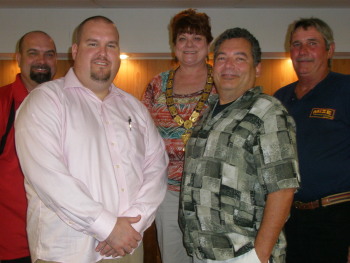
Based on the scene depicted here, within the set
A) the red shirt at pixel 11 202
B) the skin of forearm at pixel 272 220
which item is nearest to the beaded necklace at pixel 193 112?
the skin of forearm at pixel 272 220

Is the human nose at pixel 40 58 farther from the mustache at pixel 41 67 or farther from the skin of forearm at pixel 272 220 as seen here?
the skin of forearm at pixel 272 220

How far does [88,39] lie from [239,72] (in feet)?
2.40

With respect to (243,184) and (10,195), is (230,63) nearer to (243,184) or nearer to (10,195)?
(243,184)

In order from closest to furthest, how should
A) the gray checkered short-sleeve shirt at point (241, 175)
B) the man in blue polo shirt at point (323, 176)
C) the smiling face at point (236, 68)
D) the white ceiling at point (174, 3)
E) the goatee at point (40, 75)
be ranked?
the gray checkered short-sleeve shirt at point (241, 175) → the smiling face at point (236, 68) → the man in blue polo shirt at point (323, 176) → the goatee at point (40, 75) → the white ceiling at point (174, 3)

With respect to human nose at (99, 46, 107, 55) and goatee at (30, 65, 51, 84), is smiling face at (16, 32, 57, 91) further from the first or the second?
human nose at (99, 46, 107, 55)

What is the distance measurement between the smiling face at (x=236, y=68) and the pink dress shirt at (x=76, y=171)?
19.7 inches

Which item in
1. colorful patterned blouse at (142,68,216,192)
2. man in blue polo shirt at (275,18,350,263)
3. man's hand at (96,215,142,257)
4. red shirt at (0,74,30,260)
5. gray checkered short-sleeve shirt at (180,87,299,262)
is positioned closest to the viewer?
gray checkered short-sleeve shirt at (180,87,299,262)

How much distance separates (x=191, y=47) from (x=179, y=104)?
1.17ft

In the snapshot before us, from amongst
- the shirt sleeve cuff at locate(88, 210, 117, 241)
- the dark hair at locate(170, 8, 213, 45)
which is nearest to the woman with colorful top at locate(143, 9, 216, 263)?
Result: the dark hair at locate(170, 8, 213, 45)

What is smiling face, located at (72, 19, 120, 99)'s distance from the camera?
5.33ft

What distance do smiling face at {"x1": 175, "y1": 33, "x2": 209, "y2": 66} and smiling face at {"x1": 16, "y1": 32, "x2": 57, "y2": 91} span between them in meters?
0.87

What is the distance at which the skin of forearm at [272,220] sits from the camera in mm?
1304

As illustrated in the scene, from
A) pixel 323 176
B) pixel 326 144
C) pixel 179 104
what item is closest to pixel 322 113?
pixel 326 144

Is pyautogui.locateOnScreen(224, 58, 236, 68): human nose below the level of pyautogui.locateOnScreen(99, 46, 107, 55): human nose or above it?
below
